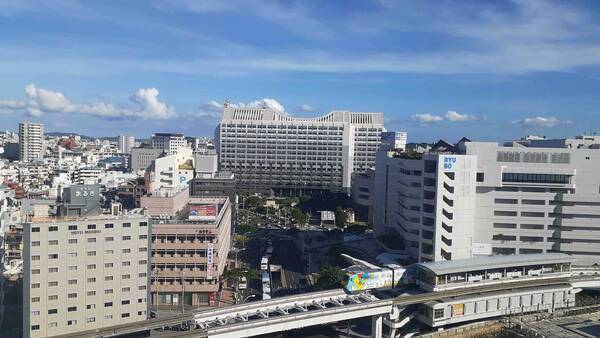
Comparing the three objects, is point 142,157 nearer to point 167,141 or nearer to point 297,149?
point 167,141

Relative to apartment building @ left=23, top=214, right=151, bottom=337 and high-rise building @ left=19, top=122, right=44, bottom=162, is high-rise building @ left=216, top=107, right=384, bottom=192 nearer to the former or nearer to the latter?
high-rise building @ left=19, top=122, right=44, bottom=162

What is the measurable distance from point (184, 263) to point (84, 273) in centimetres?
815

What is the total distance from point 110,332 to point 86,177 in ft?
243

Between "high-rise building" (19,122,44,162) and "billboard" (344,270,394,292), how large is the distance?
12840 cm

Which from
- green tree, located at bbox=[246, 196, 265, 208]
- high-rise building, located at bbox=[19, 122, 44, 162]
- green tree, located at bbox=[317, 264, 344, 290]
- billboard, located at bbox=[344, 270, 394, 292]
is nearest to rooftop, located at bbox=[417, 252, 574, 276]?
billboard, located at bbox=[344, 270, 394, 292]

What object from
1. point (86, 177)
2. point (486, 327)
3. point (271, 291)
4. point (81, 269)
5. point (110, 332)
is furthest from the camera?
point (86, 177)

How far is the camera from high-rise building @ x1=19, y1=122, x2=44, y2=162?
138250 mm

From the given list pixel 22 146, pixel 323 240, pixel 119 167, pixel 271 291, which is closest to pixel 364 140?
pixel 323 240

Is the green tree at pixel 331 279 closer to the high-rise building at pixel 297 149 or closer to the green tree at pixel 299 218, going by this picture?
the green tree at pixel 299 218

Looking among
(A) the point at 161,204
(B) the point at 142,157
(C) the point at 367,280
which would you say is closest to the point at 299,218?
(A) the point at 161,204

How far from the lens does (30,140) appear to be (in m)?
140

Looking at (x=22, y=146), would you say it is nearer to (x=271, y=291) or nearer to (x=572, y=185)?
(x=271, y=291)

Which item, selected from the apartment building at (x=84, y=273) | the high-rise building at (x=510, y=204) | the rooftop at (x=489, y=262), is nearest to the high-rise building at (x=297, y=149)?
the high-rise building at (x=510, y=204)

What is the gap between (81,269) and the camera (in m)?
31.6
